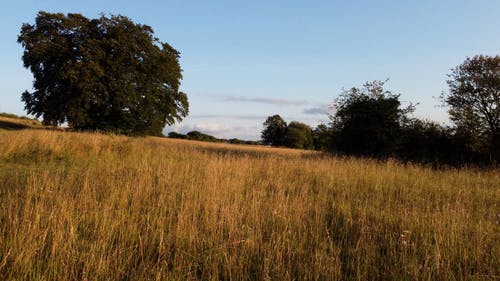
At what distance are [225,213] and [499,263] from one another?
3.29 m

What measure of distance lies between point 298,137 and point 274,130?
1194 centimetres

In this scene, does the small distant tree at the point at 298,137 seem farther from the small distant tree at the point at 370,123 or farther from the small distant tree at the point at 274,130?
the small distant tree at the point at 370,123

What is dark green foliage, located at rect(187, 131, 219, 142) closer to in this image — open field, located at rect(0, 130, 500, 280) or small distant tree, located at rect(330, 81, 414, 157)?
small distant tree, located at rect(330, 81, 414, 157)

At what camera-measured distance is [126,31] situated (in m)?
29.8

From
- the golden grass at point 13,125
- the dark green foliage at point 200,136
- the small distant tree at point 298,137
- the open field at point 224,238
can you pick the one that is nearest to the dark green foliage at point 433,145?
the open field at point 224,238

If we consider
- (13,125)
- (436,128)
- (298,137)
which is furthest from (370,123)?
(298,137)

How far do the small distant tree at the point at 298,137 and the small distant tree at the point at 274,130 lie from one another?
3793 mm

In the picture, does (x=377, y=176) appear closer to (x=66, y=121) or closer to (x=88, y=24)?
(x=66, y=121)

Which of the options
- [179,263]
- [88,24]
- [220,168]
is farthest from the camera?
[88,24]

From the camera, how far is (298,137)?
92.5m

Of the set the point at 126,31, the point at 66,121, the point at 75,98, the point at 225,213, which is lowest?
the point at 225,213

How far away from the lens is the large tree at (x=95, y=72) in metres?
26.5

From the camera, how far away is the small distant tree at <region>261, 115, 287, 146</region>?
328 feet

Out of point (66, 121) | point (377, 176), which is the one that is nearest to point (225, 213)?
point (377, 176)
